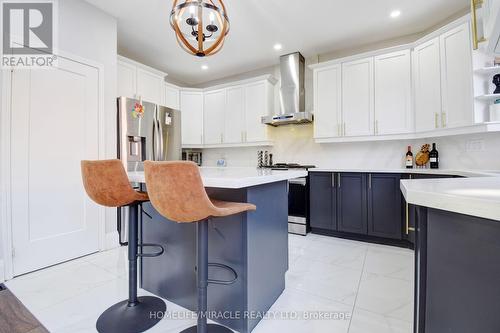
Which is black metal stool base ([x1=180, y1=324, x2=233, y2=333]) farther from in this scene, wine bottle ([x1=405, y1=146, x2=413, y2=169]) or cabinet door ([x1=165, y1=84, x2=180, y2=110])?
cabinet door ([x1=165, y1=84, x2=180, y2=110])

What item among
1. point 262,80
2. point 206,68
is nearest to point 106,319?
point 262,80

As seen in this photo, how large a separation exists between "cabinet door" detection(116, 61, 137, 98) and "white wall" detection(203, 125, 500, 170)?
204 centimetres

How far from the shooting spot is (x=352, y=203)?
126 inches

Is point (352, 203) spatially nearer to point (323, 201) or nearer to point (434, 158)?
point (323, 201)

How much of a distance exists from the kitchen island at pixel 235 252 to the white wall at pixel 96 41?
59.3 inches

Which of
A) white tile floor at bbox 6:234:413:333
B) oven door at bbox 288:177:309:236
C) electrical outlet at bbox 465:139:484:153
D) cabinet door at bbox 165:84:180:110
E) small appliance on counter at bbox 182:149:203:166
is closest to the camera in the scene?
white tile floor at bbox 6:234:413:333

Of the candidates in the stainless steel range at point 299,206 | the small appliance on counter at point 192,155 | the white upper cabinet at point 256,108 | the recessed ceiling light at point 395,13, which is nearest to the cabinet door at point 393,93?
the recessed ceiling light at point 395,13

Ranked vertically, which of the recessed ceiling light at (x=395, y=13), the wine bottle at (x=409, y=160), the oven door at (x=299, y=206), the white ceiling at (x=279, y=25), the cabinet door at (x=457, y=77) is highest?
the white ceiling at (x=279, y=25)

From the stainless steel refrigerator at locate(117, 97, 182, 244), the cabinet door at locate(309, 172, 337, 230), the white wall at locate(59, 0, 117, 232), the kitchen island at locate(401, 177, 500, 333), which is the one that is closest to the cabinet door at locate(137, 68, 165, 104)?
the stainless steel refrigerator at locate(117, 97, 182, 244)

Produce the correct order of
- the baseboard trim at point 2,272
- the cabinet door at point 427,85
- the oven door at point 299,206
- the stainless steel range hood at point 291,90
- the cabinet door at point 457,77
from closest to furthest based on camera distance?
the baseboard trim at point 2,272
the cabinet door at point 457,77
the cabinet door at point 427,85
the oven door at point 299,206
the stainless steel range hood at point 291,90

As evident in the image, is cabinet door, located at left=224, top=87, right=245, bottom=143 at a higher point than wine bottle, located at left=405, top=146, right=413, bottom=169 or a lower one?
higher

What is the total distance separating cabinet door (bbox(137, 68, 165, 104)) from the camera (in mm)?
3633

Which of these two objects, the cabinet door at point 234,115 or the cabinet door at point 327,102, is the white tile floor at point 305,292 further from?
the cabinet door at point 234,115

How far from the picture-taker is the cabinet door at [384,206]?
9.55ft
